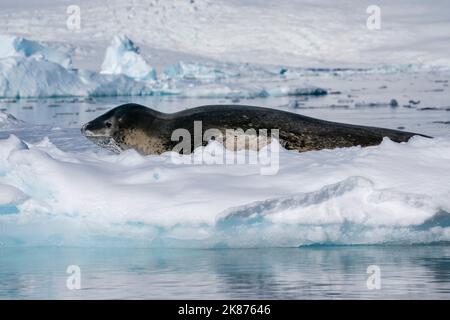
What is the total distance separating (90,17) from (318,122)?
8723 cm

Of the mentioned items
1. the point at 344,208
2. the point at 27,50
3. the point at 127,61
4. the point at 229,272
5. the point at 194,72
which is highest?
the point at 194,72

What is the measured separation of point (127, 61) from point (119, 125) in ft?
99.3

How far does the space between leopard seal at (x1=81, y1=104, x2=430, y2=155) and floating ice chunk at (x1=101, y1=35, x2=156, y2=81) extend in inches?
1148

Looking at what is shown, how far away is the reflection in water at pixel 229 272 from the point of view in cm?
378

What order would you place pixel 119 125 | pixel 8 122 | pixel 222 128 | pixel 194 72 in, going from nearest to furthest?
pixel 222 128, pixel 119 125, pixel 8 122, pixel 194 72

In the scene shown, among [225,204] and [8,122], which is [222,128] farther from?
[8,122]

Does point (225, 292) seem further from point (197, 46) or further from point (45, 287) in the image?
point (197, 46)

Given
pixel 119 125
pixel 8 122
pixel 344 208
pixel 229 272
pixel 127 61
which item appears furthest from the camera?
pixel 127 61

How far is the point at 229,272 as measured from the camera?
4.20 meters

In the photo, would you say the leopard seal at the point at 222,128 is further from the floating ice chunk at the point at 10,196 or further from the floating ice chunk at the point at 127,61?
the floating ice chunk at the point at 127,61

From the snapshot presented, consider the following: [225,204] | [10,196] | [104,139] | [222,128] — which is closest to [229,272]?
[225,204]

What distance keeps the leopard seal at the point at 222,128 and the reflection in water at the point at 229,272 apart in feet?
8.76

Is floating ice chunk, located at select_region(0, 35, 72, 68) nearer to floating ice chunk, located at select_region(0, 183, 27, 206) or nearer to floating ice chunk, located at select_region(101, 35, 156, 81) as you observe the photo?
floating ice chunk, located at select_region(101, 35, 156, 81)

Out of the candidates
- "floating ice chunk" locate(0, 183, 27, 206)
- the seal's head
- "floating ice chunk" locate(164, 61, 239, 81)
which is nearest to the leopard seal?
the seal's head
